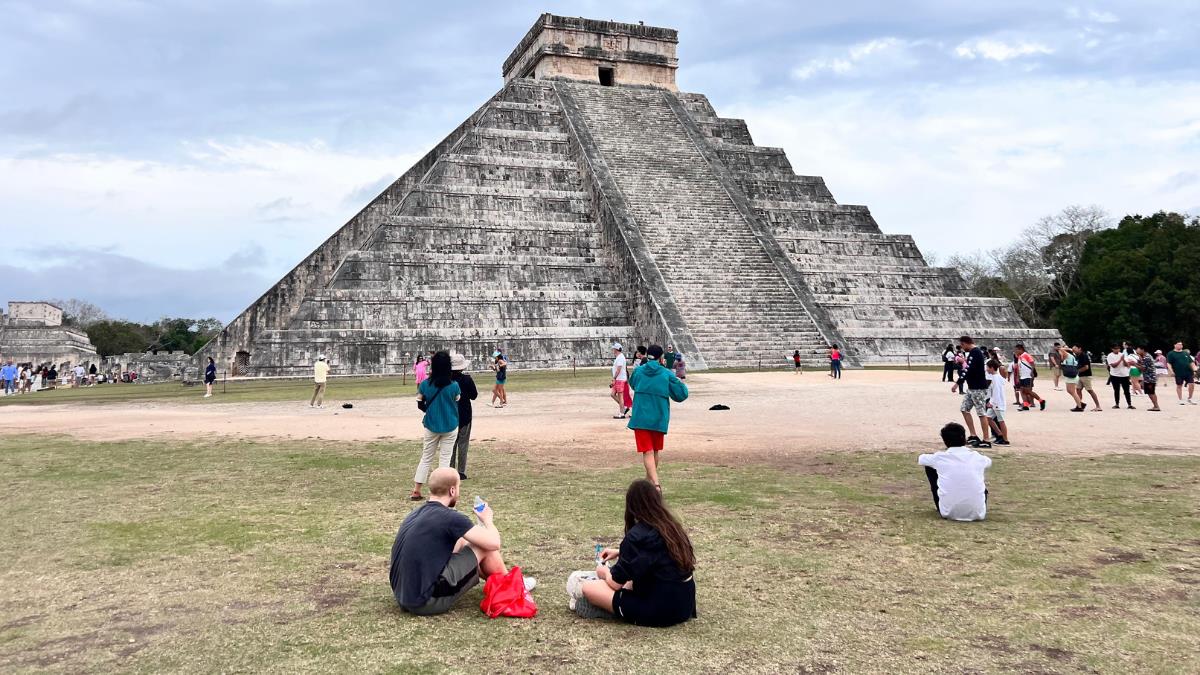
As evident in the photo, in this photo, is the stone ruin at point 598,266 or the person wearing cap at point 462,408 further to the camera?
the stone ruin at point 598,266

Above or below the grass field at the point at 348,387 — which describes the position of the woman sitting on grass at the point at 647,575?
below

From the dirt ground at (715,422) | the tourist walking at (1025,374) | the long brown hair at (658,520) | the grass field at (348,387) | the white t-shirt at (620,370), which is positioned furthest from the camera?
the grass field at (348,387)

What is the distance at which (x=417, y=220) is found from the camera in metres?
26.7

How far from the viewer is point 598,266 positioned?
27.7 metres

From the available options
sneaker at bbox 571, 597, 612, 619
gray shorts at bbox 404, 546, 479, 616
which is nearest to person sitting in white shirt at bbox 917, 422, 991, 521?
sneaker at bbox 571, 597, 612, 619

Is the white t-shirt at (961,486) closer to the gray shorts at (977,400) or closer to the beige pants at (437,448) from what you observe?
the beige pants at (437,448)

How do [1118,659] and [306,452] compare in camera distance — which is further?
[306,452]

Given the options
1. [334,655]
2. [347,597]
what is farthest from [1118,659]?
[347,597]

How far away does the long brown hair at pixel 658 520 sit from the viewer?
3.96 m

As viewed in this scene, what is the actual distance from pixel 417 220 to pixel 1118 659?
25017 mm

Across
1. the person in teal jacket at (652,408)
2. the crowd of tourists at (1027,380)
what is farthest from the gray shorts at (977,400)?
the person in teal jacket at (652,408)

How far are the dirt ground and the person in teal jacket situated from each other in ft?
5.32

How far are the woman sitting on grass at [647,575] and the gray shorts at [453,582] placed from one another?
0.60 meters

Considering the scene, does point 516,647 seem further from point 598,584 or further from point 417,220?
point 417,220
